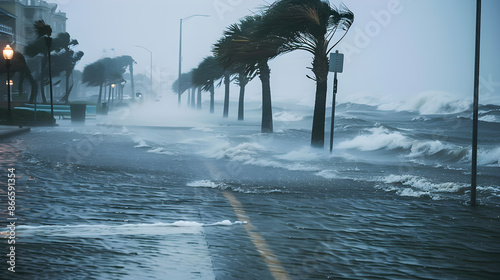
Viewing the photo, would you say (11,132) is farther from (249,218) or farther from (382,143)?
(249,218)

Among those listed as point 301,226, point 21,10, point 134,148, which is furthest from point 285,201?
point 21,10

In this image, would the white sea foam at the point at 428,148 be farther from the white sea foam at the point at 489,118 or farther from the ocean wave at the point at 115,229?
the white sea foam at the point at 489,118

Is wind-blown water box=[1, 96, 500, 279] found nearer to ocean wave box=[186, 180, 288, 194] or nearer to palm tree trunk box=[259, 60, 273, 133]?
ocean wave box=[186, 180, 288, 194]

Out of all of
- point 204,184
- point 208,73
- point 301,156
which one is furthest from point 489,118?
point 204,184

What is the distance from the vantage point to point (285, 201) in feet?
33.3

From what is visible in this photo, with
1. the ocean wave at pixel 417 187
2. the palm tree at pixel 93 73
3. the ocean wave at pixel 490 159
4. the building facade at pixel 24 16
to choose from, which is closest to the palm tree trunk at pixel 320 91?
the ocean wave at pixel 490 159

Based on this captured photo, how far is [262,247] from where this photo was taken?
265 inches

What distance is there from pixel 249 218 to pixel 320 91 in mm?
13299

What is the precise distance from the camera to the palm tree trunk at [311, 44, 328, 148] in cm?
2078

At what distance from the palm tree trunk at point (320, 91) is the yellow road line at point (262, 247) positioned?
11.7 metres

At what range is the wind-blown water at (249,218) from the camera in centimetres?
595

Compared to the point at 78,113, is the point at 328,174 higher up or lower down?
lower down

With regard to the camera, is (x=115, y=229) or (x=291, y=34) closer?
(x=115, y=229)

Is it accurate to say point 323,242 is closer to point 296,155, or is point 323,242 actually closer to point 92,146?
point 296,155
